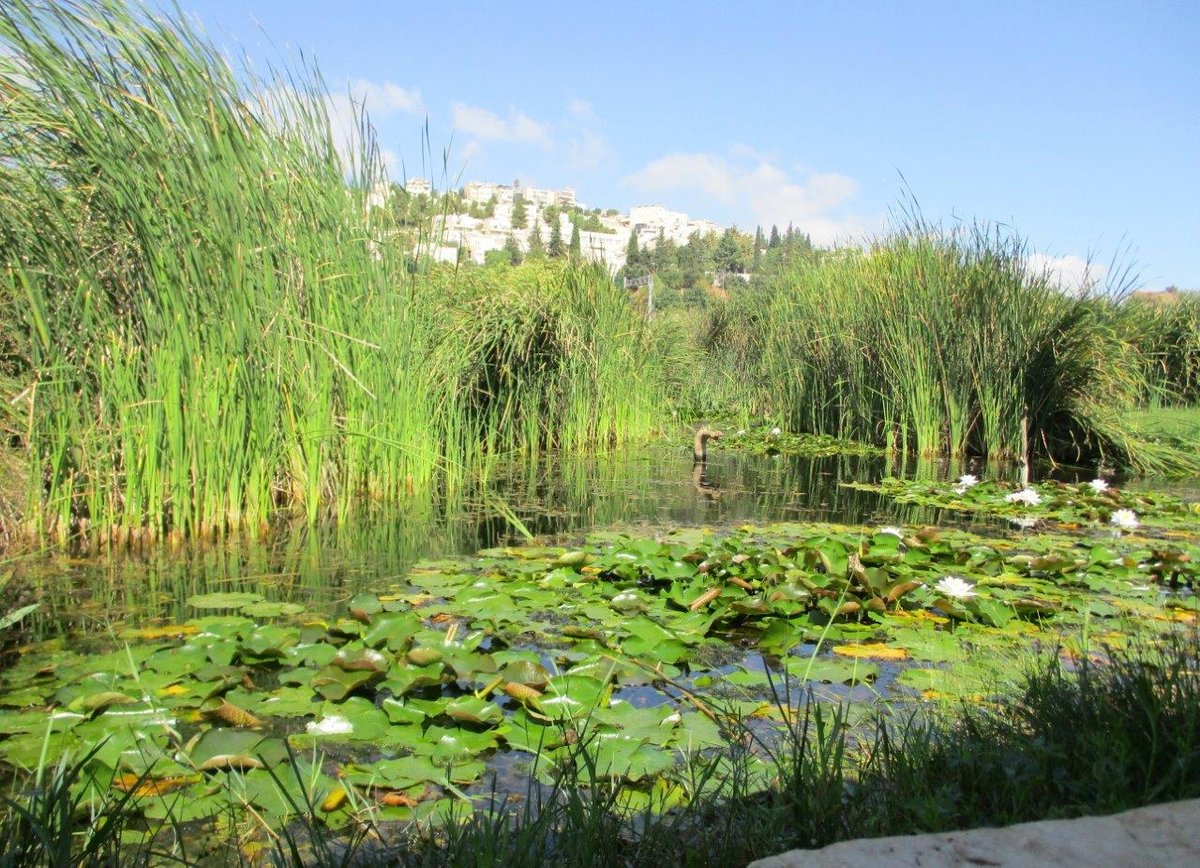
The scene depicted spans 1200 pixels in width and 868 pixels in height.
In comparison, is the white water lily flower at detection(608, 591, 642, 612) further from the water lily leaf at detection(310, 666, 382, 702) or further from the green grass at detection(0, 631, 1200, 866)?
the green grass at detection(0, 631, 1200, 866)

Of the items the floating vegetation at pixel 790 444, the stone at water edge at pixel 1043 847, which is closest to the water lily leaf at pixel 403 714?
the stone at water edge at pixel 1043 847

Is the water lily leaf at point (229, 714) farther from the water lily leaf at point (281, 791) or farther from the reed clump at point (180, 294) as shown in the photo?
the reed clump at point (180, 294)

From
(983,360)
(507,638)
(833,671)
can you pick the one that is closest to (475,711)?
(507,638)

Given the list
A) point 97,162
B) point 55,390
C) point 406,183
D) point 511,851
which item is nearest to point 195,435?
point 55,390

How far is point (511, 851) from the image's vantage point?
152 centimetres

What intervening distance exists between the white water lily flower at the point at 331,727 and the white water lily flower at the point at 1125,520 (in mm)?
4590

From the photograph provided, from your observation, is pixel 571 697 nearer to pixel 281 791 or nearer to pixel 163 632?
pixel 281 791

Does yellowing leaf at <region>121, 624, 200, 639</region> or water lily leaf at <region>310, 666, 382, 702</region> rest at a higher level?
yellowing leaf at <region>121, 624, 200, 639</region>

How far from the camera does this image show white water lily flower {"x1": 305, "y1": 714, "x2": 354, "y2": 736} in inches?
90.1

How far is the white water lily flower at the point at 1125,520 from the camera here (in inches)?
204

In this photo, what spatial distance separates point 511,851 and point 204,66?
3.86m

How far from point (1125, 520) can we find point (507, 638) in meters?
3.87

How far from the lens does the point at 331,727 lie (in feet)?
7.53

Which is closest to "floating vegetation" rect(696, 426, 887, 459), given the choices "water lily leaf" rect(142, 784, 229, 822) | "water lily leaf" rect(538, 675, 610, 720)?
"water lily leaf" rect(538, 675, 610, 720)
